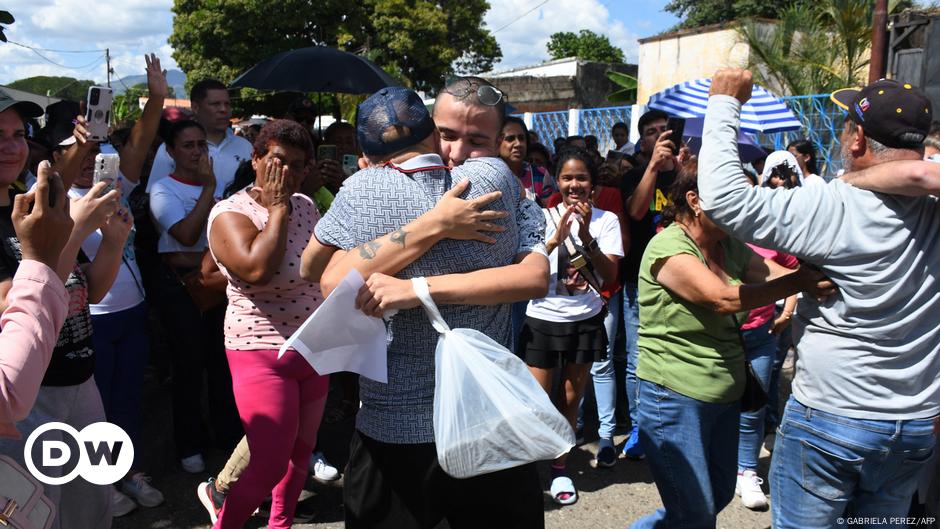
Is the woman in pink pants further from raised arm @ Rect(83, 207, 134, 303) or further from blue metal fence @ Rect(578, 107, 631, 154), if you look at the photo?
blue metal fence @ Rect(578, 107, 631, 154)

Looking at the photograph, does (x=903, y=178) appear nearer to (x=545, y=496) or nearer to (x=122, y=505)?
(x=545, y=496)

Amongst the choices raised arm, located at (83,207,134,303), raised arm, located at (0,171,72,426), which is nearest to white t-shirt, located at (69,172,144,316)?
raised arm, located at (83,207,134,303)

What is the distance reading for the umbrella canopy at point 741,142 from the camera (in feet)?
21.8

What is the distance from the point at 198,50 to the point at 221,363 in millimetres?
23514

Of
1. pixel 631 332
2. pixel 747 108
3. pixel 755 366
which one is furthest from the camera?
pixel 747 108

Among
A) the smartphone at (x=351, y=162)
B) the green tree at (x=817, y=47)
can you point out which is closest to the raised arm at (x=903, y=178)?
the smartphone at (x=351, y=162)

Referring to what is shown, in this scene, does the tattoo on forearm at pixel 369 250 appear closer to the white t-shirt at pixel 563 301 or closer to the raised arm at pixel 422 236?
the raised arm at pixel 422 236

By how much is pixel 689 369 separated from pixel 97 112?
2819mm

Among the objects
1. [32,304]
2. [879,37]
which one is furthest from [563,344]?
[879,37]

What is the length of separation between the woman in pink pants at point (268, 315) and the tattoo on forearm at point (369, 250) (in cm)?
109

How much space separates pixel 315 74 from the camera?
6.92m

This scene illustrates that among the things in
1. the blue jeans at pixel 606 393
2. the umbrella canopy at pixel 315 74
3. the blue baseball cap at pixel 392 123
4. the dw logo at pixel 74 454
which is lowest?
the blue jeans at pixel 606 393

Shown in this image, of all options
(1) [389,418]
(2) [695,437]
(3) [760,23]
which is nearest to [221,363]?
(1) [389,418]

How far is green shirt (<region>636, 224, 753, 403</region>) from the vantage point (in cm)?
285
